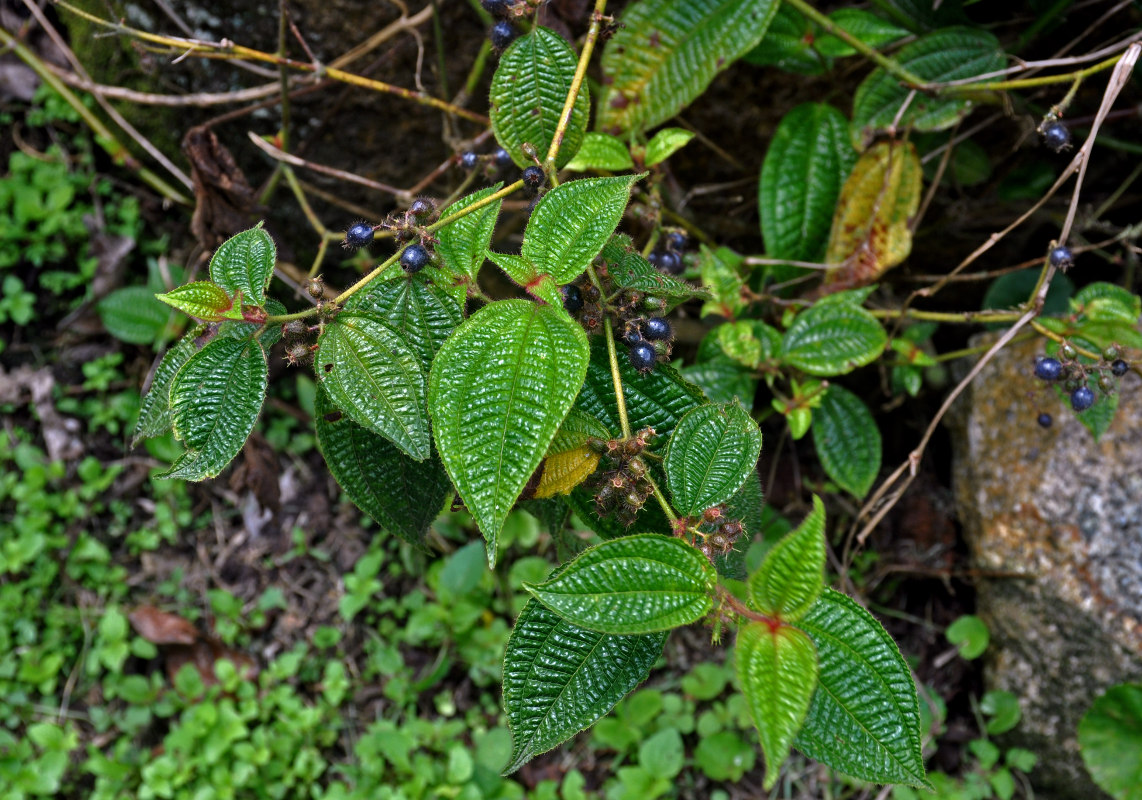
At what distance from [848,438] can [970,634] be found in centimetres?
74

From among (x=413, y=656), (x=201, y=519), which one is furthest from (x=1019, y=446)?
(x=201, y=519)

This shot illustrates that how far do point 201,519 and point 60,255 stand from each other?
0.94 m

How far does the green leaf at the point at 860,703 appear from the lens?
91 centimetres

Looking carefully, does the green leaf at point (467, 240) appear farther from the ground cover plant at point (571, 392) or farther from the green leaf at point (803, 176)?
the green leaf at point (803, 176)

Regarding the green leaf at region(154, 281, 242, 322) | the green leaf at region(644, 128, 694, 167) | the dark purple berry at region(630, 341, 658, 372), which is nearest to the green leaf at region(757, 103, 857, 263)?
the green leaf at region(644, 128, 694, 167)

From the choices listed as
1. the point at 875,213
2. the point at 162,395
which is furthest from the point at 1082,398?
the point at 162,395

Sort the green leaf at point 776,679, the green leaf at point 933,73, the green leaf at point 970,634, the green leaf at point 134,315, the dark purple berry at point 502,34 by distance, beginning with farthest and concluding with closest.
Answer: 1. the green leaf at point 134,315
2. the green leaf at point 970,634
3. the green leaf at point 933,73
4. the dark purple berry at point 502,34
5. the green leaf at point 776,679

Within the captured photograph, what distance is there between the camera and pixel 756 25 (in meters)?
1.56

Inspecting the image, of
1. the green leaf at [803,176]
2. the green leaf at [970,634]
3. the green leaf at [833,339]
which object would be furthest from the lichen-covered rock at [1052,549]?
the green leaf at [803,176]

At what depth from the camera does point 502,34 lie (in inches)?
50.4

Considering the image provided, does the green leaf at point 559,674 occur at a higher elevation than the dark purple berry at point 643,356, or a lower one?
lower

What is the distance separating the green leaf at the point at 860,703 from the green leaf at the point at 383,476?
0.50 metres

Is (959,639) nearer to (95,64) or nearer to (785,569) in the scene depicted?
(785,569)

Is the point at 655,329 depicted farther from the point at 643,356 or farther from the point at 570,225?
the point at 570,225
